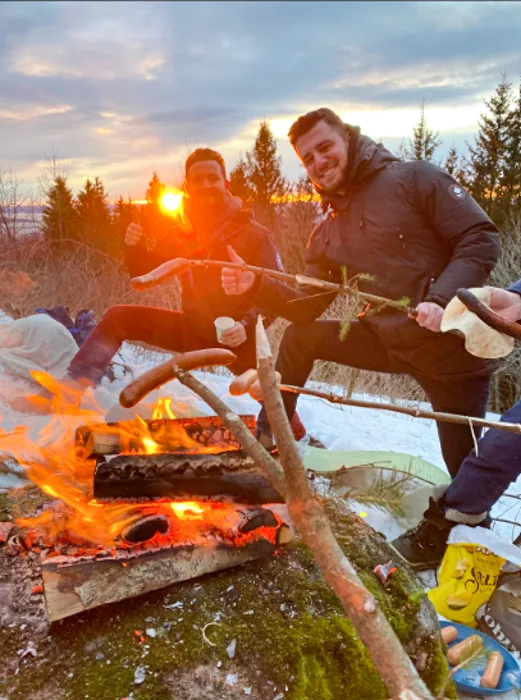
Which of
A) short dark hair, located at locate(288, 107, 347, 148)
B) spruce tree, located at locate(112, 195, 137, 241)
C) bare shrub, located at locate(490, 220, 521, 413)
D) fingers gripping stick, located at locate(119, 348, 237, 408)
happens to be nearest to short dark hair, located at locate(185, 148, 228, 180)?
short dark hair, located at locate(288, 107, 347, 148)

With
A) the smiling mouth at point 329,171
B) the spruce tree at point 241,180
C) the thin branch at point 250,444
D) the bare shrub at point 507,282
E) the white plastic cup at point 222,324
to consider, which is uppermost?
the spruce tree at point 241,180

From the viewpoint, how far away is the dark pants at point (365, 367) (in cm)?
277

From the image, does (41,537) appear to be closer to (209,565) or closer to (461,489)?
(209,565)

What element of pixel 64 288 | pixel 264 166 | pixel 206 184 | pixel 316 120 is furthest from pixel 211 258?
pixel 264 166

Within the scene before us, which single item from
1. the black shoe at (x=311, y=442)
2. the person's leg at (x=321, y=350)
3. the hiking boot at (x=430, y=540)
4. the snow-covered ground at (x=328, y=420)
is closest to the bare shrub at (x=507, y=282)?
the snow-covered ground at (x=328, y=420)

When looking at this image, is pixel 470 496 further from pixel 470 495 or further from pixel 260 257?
pixel 260 257

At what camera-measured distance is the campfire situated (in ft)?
4.93

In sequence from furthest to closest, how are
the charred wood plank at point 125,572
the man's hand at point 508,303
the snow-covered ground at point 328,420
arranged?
the snow-covered ground at point 328,420 → the man's hand at point 508,303 → the charred wood plank at point 125,572

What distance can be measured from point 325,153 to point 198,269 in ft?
5.37

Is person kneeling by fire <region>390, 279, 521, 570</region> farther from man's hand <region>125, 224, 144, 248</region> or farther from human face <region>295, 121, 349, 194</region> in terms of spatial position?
man's hand <region>125, 224, 144, 248</region>

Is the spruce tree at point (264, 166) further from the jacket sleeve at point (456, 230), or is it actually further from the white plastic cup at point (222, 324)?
the jacket sleeve at point (456, 230)

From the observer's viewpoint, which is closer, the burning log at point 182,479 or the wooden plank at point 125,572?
the wooden plank at point 125,572

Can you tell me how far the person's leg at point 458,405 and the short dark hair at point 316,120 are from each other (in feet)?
5.02

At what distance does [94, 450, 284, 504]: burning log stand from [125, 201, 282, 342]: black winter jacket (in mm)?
2061
